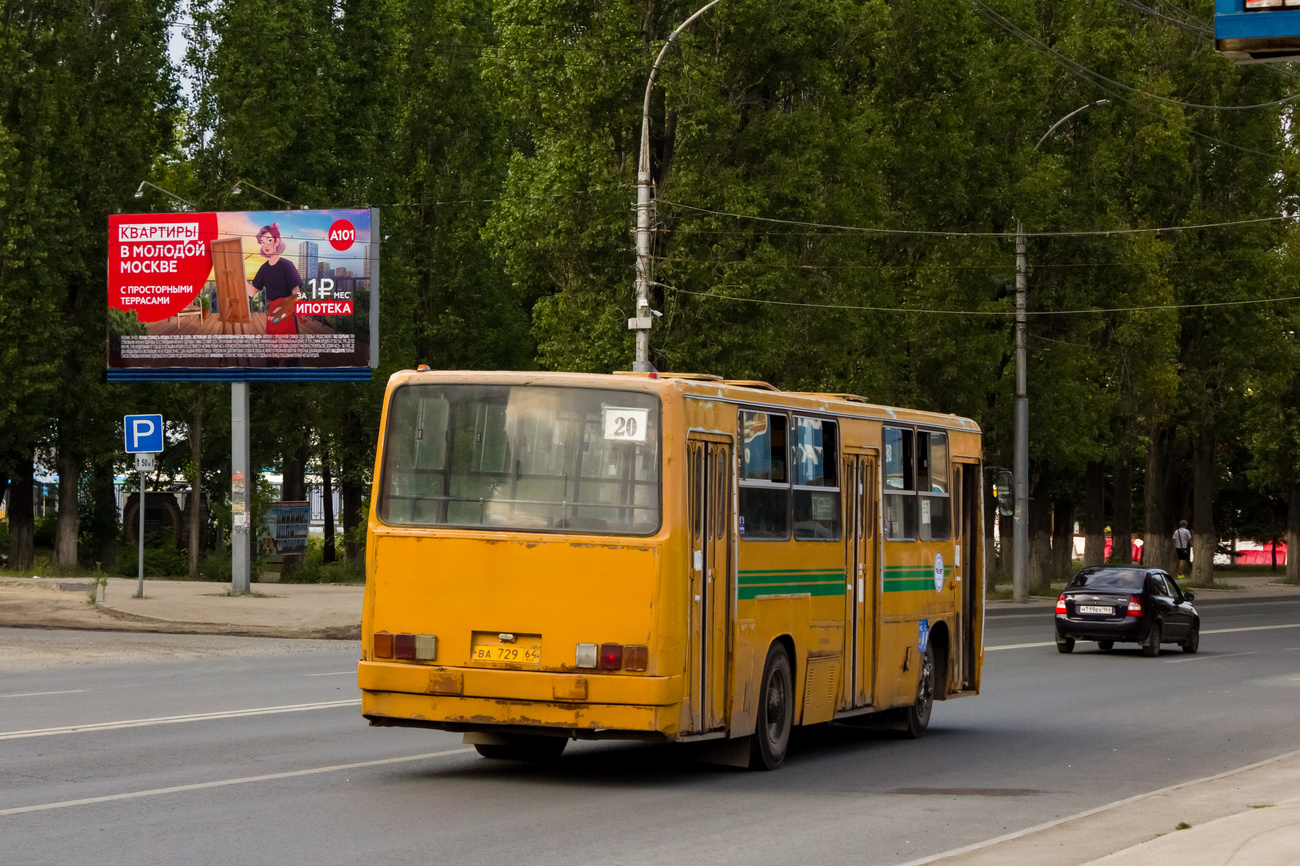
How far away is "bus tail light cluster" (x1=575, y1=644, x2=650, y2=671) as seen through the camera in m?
12.0

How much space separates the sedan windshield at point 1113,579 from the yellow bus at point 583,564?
1700cm

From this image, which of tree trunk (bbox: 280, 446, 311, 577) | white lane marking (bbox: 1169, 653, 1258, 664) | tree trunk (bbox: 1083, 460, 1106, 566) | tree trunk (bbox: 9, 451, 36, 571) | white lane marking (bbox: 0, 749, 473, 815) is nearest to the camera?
white lane marking (bbox: 0, 749, 473, 815)

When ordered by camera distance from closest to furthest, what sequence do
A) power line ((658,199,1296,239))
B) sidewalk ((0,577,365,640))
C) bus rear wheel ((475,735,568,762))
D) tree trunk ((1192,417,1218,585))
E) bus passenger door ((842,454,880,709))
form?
1. bus rear wheel ((475,735,568,762))
2. bus passenger door ((842,454,880,709))
3. sidewalk ((0,577,365,640))
4. power line ((658,199,1296,239))
5. tree trunk ((1192,417,1218,585))

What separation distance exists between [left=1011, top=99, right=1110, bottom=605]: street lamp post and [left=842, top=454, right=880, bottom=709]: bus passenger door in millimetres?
28666

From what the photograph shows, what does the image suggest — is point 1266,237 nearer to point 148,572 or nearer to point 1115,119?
point 1115,119

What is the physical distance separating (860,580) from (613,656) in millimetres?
3859

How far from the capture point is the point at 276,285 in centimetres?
3684

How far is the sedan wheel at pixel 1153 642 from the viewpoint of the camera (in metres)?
29.6

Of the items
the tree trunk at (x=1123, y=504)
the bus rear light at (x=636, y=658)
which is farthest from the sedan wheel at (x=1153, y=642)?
the tree trunk at (x=1123, y=504)

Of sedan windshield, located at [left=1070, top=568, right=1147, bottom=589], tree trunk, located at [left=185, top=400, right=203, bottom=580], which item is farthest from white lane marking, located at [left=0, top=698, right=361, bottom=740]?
tree trunk, located at [left=185, top=400, right=203, bottom=580]

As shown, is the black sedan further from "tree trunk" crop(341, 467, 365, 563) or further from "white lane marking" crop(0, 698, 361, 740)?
"tree trunk" crop(341, 467, 365, 563)

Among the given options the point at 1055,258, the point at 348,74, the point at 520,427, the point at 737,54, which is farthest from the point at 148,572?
the point at 520,427

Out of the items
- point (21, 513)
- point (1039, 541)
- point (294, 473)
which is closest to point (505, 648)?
point (21, 513)

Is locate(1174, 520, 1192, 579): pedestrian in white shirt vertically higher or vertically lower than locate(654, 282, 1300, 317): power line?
lower
